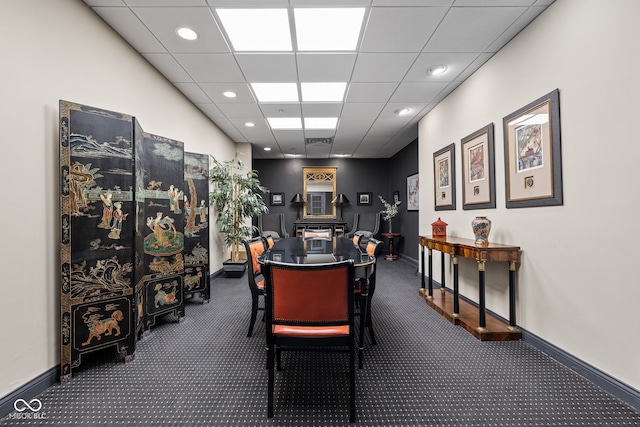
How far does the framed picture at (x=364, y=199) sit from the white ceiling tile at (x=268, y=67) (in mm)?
5301

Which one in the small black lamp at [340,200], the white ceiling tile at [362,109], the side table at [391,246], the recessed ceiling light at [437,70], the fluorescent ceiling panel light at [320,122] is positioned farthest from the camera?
the small black lamp at [340,200]

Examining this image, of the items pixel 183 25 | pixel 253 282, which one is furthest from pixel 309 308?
pixel 183 25

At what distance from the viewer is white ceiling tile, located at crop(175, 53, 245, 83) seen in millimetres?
2857

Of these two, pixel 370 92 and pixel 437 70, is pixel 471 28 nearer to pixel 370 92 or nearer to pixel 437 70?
pixel 437 70

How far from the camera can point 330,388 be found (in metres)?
1.84

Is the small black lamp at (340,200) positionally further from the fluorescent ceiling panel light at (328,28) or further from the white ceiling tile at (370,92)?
the fluorescent ceiling panel light at (328,28)

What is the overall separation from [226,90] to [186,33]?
1.16 m

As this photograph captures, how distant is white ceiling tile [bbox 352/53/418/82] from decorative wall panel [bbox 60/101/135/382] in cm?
245

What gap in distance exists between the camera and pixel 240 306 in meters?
3.51

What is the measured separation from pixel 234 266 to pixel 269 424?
377 centimetres

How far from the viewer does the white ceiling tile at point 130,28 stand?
7.36ft

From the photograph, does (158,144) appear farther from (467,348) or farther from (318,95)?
(467,348)

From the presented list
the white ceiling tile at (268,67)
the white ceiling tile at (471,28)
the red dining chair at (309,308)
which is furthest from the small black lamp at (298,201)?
the red dining chair at (309,308)

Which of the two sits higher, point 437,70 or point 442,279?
point 437,70
